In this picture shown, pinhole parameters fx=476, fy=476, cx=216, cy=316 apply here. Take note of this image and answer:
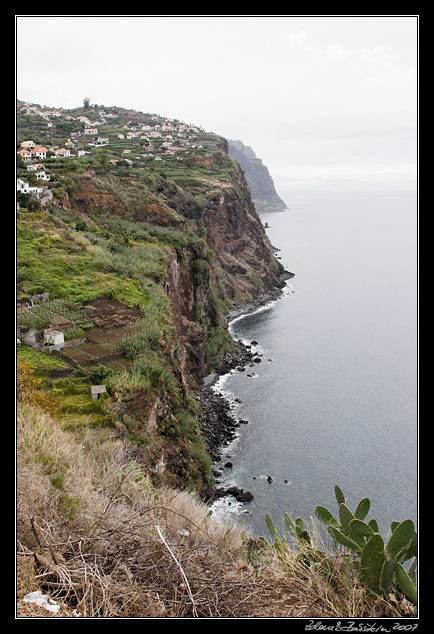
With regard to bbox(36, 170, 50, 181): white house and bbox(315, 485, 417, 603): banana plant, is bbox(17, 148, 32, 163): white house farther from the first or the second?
bbox(315, 485, 417, 603): banana plant

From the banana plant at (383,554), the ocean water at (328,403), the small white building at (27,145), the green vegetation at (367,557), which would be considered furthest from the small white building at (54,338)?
the small white building at (27,145)

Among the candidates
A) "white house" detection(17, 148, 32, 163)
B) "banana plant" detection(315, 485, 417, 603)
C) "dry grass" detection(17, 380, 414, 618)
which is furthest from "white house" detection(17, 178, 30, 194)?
"banana plant" detection(315, 485, 417, 603)

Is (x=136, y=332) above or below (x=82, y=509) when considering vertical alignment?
above

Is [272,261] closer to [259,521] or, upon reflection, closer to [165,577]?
[259,521]

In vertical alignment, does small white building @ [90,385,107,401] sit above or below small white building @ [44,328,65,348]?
below

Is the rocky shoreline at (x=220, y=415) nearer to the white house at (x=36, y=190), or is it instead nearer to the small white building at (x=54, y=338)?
the small white building at (x=54, y=338)

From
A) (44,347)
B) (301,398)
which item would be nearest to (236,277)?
(301,398)
